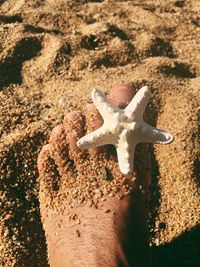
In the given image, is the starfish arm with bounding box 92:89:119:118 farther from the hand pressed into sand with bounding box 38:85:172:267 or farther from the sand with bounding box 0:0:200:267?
the sand with bounding box 0:0:200:267

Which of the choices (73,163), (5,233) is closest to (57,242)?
(5,233)

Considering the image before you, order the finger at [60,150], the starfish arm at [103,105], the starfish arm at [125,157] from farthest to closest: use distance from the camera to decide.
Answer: the finger at [60,150] < the starfish arm at [103,105] < the starfish arm at [125,157]

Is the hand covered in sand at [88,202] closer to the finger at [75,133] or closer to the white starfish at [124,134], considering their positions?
the finger at [75,133]

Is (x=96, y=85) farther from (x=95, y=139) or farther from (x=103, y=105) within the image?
(x=95, y=139)

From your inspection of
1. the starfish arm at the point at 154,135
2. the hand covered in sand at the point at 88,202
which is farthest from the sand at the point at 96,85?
the starfish arm at the point at 154,135

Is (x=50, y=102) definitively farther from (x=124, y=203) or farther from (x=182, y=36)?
(x=182, y=36)

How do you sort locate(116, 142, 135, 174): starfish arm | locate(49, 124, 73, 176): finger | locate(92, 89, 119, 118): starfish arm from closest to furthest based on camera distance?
1. locate(116, 142, 135, 174): starfish arm
2. locate(92, 89, 119, 118): starfish arm
3. locate(49, 124, 73, 176): finger

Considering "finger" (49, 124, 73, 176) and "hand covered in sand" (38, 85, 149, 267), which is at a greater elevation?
"finger" (49, 124, 73, 176)

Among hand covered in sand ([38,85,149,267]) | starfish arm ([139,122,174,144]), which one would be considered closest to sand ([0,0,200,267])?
hand covered in sand ([38,85,149,267])
